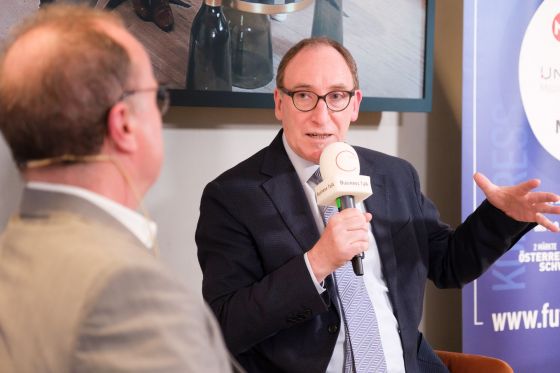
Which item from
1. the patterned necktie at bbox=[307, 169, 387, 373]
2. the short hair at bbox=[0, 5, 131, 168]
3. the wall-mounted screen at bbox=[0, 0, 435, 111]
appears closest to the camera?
the short hair at bbox=[0, 5, 131, 168]

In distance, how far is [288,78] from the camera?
2.23 metres

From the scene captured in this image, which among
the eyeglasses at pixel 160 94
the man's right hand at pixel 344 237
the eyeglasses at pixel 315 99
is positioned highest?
the eyeglasses at pixel 160 94

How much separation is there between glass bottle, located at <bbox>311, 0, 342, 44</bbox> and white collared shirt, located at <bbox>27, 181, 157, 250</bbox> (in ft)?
6.46

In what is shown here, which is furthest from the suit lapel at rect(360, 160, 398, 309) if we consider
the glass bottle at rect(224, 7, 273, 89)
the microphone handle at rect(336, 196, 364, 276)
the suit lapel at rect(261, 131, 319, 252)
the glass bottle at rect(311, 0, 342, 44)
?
the glass bottle at rect(311, 0, 342, 44)

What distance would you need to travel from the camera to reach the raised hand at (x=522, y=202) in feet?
7.08

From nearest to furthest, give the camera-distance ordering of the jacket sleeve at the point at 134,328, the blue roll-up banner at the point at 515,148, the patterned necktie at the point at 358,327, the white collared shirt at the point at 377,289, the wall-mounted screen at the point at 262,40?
1. the jacket sleeve at the point at 134,328
2. the patterned necktie at the point at 358,327
3. the white collared shirt at the point at 377,289
4. the wall-mounted screen at the point at 262,40
5. the blue roll-up banner at the point at 515,148

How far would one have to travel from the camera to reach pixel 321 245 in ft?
6.14

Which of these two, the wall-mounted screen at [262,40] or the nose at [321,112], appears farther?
the wall-mounted screen at [262,40]

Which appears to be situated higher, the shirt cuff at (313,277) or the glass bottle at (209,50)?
the glass bottle at (209,50)

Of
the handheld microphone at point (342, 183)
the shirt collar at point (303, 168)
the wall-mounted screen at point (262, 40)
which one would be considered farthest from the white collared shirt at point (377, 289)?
the wall-mounted screen at point (262, 40)

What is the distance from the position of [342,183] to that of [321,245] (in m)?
0.18

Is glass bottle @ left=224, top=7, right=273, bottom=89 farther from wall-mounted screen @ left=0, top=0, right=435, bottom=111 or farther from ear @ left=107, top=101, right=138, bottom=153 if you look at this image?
ear @ left=107, top=101, right=138, bottom=153

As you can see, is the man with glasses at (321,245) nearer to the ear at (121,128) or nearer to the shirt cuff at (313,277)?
the shirt cuff at (313,277)

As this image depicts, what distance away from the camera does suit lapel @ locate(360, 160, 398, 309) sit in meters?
2.23
